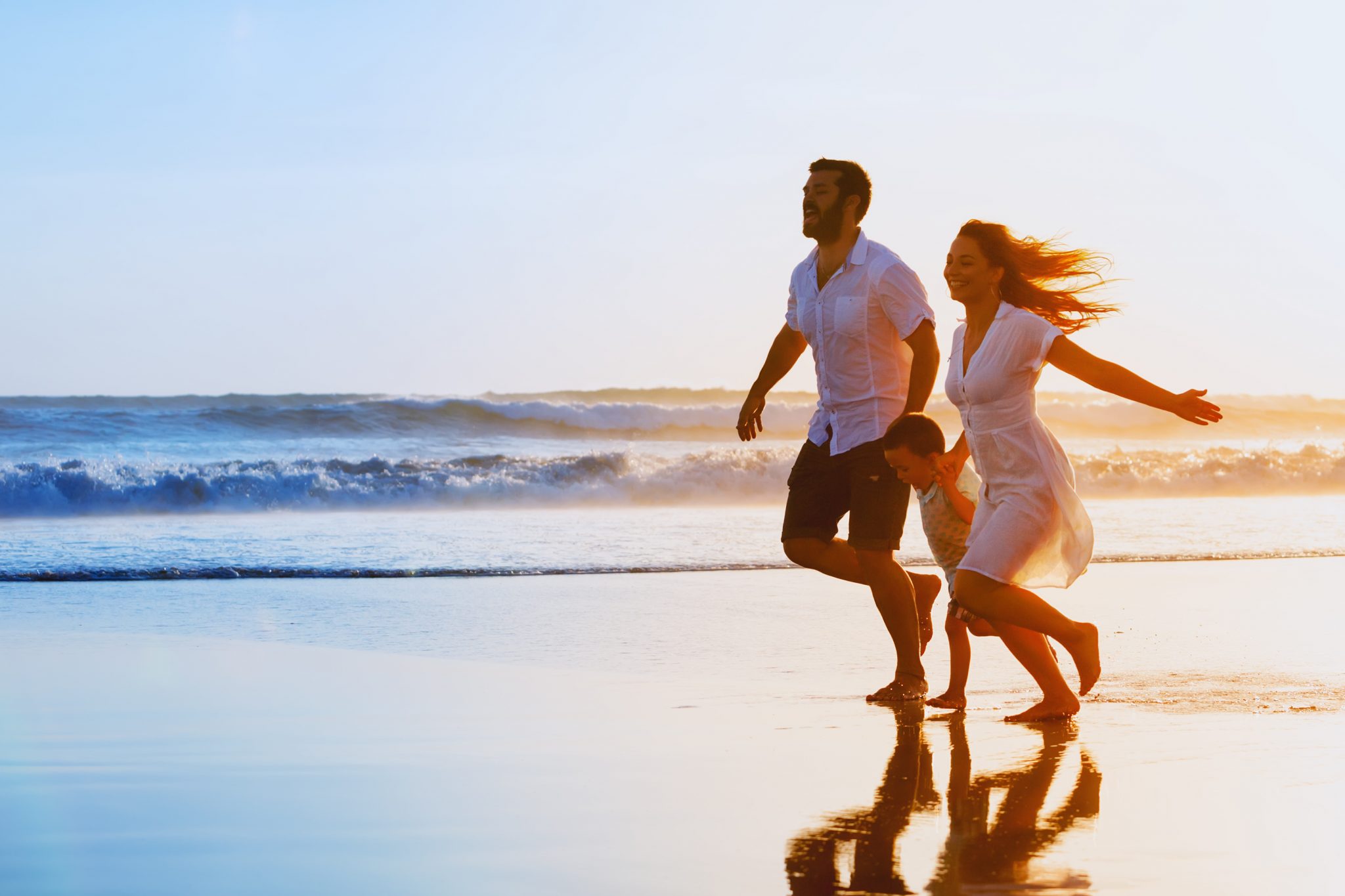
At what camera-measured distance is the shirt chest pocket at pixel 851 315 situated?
490cm

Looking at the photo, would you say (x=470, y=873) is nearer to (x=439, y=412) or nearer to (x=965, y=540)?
(x=965, y=540)

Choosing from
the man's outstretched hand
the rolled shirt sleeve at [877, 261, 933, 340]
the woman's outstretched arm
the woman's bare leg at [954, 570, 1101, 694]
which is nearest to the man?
the rolled shirt sleeve at [877, 261, 933, 340]

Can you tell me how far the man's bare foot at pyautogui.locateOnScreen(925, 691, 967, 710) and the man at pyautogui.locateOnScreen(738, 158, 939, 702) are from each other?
0.48 ft

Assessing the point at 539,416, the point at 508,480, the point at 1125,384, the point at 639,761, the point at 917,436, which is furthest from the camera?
the point at 539,416

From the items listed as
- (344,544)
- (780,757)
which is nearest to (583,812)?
(780,757)

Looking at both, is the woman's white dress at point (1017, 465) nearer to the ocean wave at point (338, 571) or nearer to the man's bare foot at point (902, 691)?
the man's bare foot at point (902, 691)

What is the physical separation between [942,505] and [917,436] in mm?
301

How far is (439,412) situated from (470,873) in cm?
2893

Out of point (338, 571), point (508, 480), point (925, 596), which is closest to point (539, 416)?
point (508, 480)

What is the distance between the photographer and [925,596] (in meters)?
5.27

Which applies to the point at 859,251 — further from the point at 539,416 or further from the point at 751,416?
the point at 539,416

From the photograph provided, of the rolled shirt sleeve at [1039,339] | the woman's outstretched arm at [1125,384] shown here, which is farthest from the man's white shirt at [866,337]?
the woman's outstretched arm at [1125,384]

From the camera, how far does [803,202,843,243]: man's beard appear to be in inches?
197

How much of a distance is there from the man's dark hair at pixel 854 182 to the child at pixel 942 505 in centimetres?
84
